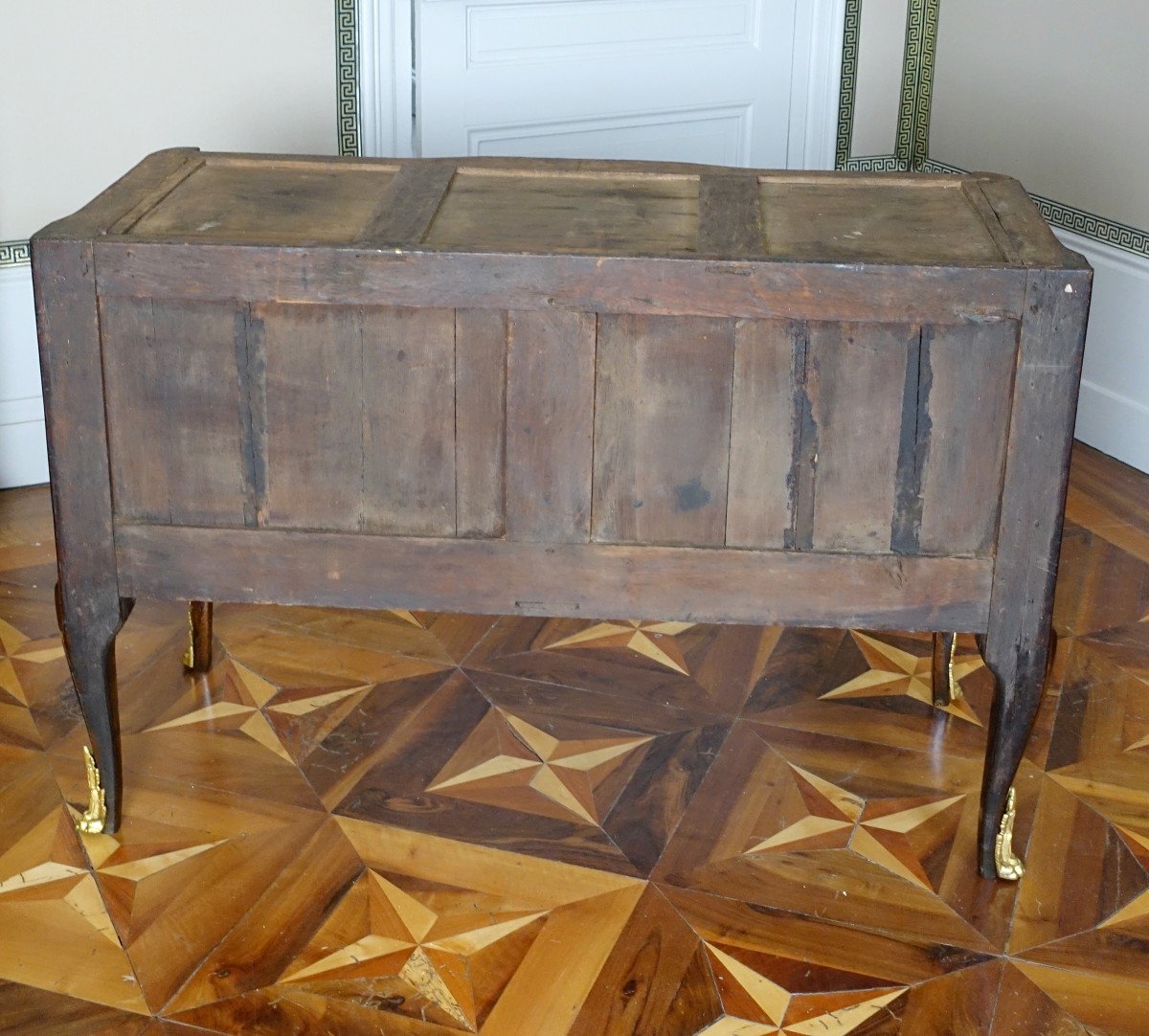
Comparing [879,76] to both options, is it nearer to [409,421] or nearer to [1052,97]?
[1052,97]

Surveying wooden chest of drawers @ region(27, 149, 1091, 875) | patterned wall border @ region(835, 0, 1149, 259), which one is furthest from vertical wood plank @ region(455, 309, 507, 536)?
patterned wall border @ region(835, 0, 1149, 259)

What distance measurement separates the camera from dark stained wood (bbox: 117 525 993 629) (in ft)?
5.64

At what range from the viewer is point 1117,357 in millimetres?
3174

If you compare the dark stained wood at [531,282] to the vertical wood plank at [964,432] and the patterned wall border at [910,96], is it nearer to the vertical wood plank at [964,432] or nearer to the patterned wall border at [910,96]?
the vertical wood plank at [964,432]

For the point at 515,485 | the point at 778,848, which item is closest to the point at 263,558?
the point at 515,485

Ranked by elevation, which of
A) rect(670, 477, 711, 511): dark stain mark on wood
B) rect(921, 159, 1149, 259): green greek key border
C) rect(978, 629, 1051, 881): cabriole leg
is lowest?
rect(978, 629, 1051, 881): cabriole leg

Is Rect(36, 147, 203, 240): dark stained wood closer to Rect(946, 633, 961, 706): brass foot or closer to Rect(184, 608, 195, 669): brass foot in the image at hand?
Rect(184, 608, 195, 669): brass foot

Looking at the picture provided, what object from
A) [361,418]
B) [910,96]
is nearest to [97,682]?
[361,418]

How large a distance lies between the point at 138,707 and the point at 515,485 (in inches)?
33.8

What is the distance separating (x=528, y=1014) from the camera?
1.65m

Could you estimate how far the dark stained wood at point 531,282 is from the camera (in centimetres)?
160

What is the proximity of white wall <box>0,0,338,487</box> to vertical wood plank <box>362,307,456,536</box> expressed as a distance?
143cm

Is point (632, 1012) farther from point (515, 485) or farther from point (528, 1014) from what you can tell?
point (515, 485)

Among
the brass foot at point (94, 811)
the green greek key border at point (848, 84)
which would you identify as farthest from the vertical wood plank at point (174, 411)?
the green greek key border at point (848, 84)
